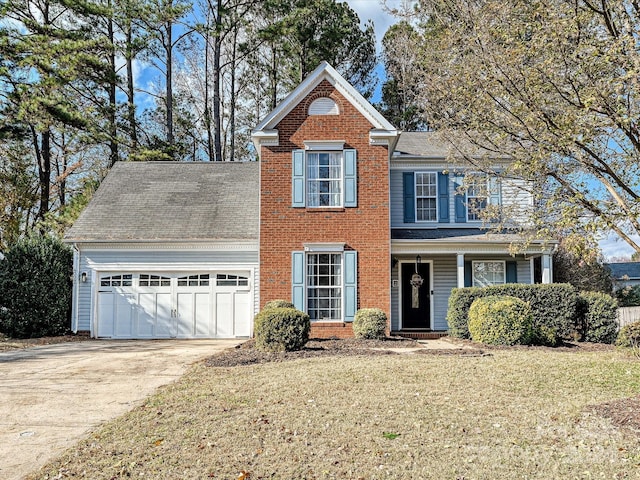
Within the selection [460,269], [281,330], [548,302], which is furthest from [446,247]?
[281,330]

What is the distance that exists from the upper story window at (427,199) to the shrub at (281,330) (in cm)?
715

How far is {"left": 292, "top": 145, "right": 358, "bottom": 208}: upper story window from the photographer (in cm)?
1445

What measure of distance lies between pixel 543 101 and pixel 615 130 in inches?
46.7

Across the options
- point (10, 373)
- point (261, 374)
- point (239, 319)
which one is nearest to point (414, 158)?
point (239, 319)

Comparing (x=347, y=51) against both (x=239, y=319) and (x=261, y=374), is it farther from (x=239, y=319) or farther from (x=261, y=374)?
(x=261, y=374)

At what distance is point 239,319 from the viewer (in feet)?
50.3

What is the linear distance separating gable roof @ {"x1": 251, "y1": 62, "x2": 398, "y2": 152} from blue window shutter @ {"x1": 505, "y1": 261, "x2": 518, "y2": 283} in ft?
18.3

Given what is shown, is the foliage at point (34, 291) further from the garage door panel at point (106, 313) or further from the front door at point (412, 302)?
the front door at point (412, 302)

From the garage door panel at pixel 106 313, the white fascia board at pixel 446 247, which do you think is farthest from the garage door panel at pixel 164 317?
the white fascia board at pixel 446 247

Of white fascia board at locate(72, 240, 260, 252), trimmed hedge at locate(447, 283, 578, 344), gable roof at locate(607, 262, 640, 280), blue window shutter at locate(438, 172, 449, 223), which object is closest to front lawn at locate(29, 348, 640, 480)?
trimmed hedge at locate(447, 283, 578, 344)

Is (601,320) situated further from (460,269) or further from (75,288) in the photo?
(75,288)

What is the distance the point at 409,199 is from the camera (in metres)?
16.4

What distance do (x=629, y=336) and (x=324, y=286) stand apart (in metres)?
7.24

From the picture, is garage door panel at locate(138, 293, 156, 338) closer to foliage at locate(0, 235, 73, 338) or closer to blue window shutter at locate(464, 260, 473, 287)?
foliage at locate(0, 235, 73, 338)
